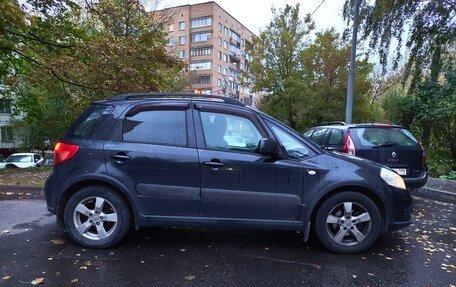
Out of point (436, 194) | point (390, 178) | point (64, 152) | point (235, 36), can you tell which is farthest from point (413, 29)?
point (235, 36)

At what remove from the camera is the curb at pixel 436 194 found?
7307 millimetres

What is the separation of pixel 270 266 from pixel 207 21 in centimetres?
6653

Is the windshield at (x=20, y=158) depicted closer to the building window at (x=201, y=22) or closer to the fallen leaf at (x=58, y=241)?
the fallen leaf at (x=58, y=241)

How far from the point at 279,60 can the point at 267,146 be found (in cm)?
2157

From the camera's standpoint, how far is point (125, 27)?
15305 millimetres

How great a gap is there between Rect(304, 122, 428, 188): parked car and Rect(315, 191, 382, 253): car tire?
8.60ft

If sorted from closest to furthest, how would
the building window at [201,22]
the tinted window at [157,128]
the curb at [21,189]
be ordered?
the tinted window at [157,128] → the curb at [21,189] → the building window at [201,22]

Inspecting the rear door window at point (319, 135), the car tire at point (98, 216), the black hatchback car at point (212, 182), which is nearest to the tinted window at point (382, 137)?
the rear door window at point (319, 135)

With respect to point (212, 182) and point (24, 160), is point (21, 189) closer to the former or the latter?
point (212, 182)

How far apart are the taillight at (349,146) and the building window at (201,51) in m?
61.9

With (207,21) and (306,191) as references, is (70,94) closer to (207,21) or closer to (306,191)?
(306,191)

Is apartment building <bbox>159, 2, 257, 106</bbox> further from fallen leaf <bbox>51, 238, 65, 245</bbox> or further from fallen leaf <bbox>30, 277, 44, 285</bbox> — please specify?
fallen leaf <bbox>30, 277, 44, 285</bbox>

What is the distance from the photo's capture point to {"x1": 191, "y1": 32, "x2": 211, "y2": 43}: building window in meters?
65.5

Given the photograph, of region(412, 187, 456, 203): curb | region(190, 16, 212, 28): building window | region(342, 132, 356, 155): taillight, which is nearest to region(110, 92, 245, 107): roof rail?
region(342, 132, 356, 155): taillight
